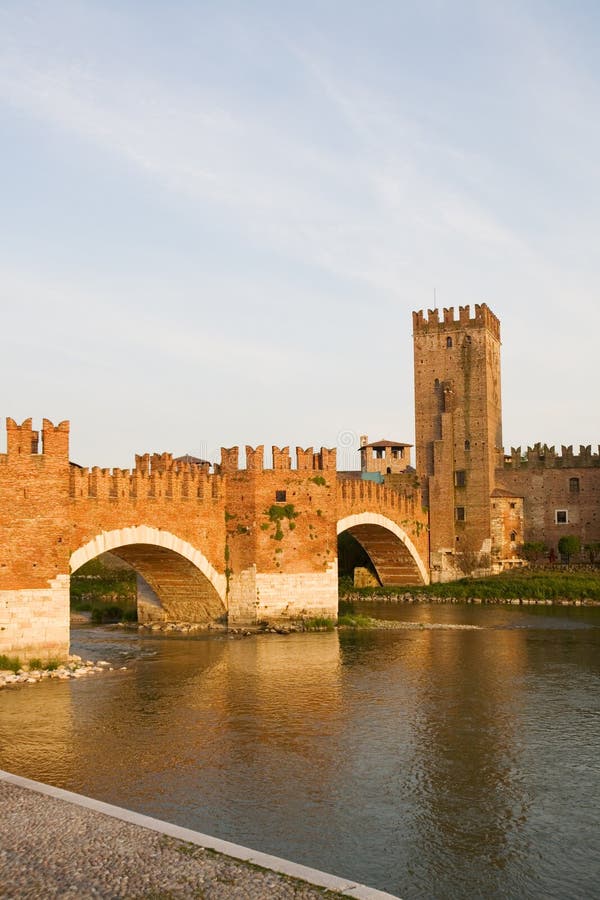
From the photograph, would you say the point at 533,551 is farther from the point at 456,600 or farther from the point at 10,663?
the point at 10,663

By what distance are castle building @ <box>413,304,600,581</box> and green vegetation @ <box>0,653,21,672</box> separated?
3291 centimetres

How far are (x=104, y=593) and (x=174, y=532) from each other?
1660cm

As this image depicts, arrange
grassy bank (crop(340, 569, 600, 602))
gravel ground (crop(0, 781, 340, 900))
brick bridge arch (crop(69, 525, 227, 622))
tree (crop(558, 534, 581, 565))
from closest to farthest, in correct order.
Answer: gravel ground (crop(0, 781, 340, 900)) → brick bridge arch (crop(69, 525, 227, 622)) → grassy bank (crop(340, 569, 600, 602)) → tree (crop(558, 534, 581, 565))

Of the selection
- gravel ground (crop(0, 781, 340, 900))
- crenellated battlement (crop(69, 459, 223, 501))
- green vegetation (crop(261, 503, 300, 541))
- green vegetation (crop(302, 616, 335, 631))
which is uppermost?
crenellated battlement (crop(69, 459, 223, 501))

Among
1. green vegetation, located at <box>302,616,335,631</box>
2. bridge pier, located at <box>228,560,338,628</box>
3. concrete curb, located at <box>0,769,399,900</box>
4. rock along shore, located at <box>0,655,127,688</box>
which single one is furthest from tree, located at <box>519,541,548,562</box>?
concrete curb, located at <box>0,769,399,900</box>

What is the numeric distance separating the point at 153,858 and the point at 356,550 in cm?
4295

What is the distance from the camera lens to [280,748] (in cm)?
1549

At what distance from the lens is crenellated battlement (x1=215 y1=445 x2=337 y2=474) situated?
1261 inches

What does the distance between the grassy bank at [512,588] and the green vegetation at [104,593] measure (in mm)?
11327

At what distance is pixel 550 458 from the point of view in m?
53.0

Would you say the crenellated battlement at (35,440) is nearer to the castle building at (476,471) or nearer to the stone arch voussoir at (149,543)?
the stone arch voussoir at (149,543)

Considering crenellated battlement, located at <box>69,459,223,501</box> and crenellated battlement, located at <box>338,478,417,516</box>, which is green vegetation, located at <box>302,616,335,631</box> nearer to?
crenellated battlement, located at <box>69,459,223,501</box>

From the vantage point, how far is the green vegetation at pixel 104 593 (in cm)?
3638

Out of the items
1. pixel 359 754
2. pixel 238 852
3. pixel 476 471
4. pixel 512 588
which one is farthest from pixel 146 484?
pixel 476 471
